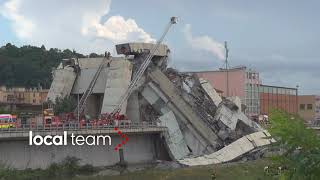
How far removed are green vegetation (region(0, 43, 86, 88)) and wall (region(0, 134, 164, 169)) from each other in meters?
90.9

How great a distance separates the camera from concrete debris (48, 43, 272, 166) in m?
65.2

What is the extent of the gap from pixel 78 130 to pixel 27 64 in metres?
110

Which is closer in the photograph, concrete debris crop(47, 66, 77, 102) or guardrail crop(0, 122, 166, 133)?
guardrail crop(0, 122, 166, 133)

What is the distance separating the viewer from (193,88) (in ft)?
236


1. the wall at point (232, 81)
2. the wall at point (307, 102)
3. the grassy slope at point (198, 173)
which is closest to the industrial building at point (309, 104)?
the wall at point (307, 102)

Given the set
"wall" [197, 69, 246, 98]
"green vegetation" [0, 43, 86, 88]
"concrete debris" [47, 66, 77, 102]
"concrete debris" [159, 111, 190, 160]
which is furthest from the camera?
"green vegetation" [0, 43, 86, 88]

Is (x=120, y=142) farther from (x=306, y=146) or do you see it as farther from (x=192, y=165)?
(x=306, y=146)

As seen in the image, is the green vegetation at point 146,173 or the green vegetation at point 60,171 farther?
the green vegetation at point 60,171

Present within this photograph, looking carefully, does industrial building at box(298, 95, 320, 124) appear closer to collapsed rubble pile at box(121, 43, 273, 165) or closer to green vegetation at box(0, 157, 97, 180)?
collapsed rubble pile at box(121, 43, 273, 165)

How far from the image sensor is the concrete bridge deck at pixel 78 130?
162ft

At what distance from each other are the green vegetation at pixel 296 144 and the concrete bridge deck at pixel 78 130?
44.2 meters

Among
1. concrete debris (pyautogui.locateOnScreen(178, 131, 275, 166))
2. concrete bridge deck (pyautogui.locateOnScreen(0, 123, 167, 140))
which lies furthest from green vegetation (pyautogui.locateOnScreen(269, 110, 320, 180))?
concrete debris (pyautogui.locateOnScreen(178, 131, 275, 166))

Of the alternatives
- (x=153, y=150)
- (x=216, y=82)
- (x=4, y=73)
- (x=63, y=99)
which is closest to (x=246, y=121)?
(x=153, y=150)

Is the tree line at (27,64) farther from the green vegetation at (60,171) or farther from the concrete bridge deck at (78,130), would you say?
the green vegetation at (60,171)
